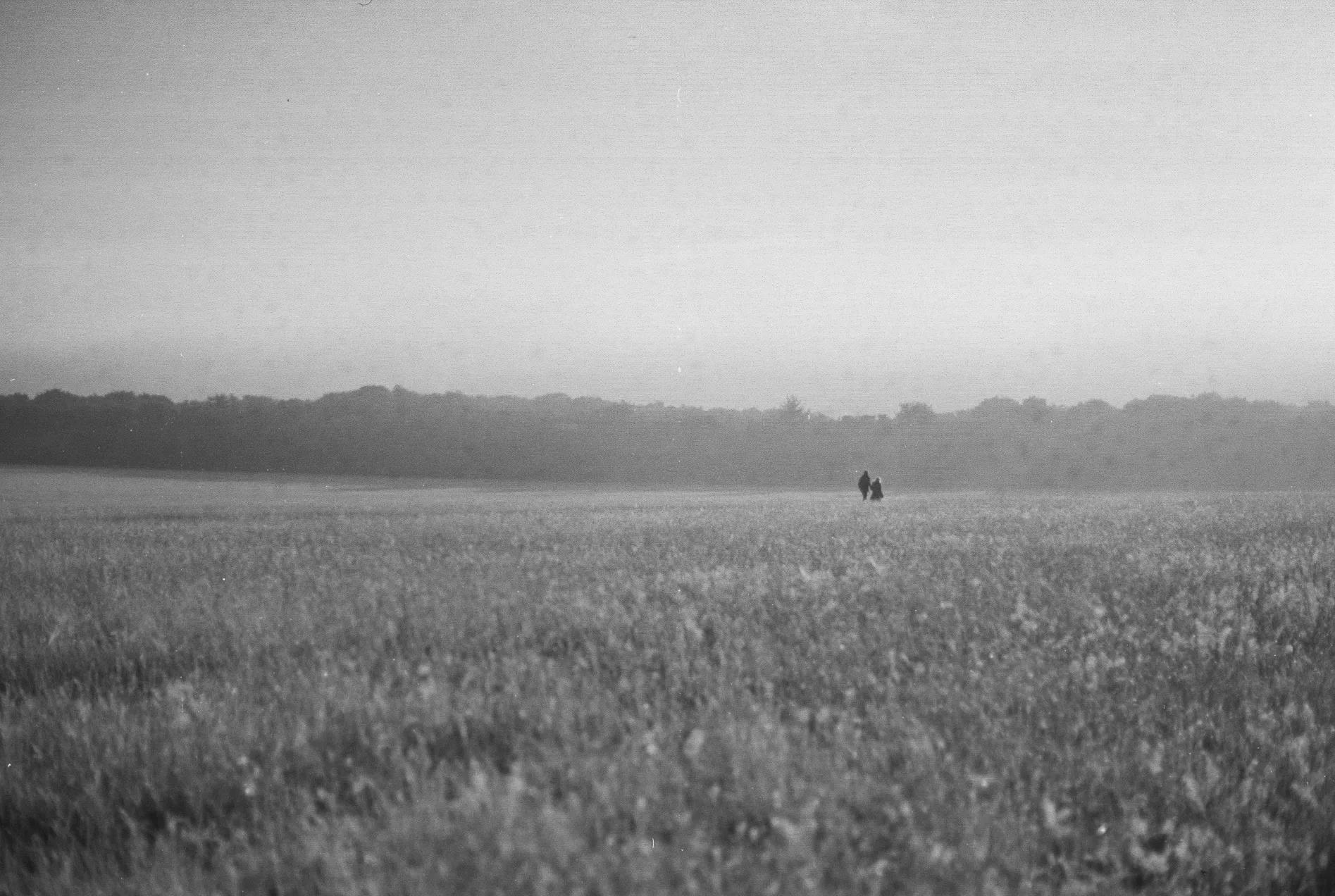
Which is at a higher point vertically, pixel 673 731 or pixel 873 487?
pixel 873 487

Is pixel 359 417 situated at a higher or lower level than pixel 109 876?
higher

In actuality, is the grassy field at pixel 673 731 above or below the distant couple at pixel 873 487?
below

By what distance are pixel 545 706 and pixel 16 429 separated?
74.7 metres

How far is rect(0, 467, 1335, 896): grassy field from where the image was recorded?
11.0 ft

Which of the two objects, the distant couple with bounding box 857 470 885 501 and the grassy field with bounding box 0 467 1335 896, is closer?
the grassy field with bounding box 0 467 1335 896

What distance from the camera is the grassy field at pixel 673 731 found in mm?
3365

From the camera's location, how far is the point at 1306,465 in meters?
79.0

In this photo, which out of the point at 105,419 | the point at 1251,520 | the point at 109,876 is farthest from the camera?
the point at 105,419

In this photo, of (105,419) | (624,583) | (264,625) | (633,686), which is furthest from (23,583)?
(105,419)

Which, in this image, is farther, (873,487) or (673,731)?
(873,487)

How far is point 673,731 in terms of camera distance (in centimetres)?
450

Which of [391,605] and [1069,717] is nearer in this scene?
[1069,717]

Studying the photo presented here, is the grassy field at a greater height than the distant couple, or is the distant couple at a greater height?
the distant couple

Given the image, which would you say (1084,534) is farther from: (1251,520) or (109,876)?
(109,876)
